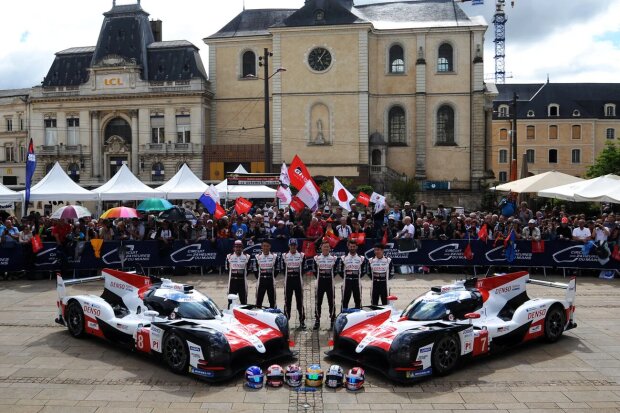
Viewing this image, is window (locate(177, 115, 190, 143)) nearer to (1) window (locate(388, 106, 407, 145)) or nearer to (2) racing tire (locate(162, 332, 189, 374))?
(1) window (locate(388, 106, 407, 145))

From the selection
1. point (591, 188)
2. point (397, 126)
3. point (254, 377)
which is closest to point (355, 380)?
point (254, 377)

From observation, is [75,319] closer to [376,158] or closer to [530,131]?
[376,158]

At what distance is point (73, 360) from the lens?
11703 millimetres

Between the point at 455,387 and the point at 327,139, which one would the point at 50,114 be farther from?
the point at 455,387

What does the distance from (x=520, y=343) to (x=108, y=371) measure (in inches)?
290

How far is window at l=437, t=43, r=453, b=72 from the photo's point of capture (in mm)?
54594

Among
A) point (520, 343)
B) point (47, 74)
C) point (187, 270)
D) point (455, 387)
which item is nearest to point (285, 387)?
point (455, 387)

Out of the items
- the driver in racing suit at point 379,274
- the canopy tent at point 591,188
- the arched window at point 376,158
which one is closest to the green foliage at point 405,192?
the arched window at point 376,158

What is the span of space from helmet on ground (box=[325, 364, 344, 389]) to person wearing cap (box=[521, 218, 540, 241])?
40.7 feet

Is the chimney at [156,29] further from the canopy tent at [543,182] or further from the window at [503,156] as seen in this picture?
the canopy tent at [543,182]

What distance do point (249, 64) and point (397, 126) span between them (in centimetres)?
1393

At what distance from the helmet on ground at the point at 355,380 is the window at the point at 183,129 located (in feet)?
158

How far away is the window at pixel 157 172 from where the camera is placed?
56375 mm

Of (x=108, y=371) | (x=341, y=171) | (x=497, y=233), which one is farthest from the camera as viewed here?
(x=341, y=171)
